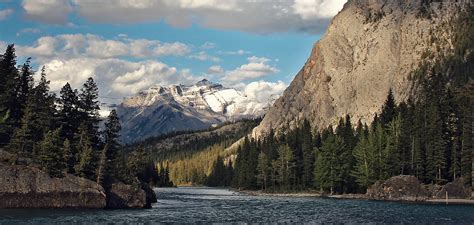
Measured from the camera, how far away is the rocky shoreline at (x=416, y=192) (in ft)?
380

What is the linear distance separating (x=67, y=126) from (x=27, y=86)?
16.5 m

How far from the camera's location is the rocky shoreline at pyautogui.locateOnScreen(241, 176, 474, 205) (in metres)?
116

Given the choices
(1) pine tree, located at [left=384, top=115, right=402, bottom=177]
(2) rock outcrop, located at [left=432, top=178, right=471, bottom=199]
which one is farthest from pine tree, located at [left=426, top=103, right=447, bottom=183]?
(1) pine tree, located at [left=384, top=115, right=402, bottom=177]

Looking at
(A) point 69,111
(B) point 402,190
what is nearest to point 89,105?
(A) point 69,111

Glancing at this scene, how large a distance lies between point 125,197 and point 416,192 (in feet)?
216

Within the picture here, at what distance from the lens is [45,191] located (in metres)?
84.6

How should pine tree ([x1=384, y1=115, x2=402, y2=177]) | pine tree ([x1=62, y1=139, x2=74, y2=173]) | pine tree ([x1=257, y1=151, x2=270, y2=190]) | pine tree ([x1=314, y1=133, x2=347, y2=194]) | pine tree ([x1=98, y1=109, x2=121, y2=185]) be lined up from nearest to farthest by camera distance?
pine tree ([x1=62, y1=139, x2=74, y2=173]) → pine tree ([x1=98, y1=109, x2=121, y2=185]) → pine tree ([x1=384, y1=115, x2=402, y2=177]) → pine tree ([x1=314, y1=133, x2=347, y2=194]) → pine tree ([x1=257, y1=151, x2=270, y2=190])

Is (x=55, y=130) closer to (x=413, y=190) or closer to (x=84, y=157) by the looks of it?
(x=84, y=157)

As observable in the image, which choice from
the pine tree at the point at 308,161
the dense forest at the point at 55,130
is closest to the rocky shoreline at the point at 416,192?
the pine tree at the point at 308,161

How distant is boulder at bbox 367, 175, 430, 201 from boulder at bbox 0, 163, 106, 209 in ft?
225

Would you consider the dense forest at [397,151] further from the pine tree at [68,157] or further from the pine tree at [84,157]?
the pine tree at [68,157]

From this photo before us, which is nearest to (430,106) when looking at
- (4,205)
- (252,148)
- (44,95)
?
(252,148)

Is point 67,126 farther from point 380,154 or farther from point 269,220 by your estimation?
point 380,154

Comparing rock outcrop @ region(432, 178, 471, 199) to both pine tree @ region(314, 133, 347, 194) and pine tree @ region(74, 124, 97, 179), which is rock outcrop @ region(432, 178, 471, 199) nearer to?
pine tree @ region(314, 133, 347, 194)
